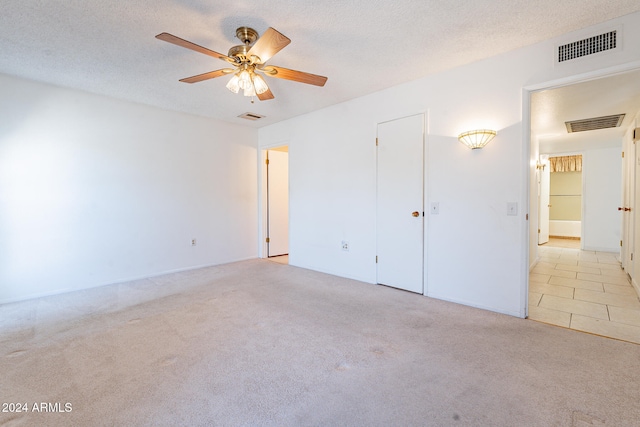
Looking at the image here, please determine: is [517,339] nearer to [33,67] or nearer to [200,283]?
[200,283]

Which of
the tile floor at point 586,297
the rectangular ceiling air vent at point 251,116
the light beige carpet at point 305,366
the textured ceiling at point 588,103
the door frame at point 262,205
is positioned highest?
the rectangular ceiling air vent at point 251,116

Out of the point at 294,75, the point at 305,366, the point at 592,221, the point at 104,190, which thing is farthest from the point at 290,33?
the point at 592,221

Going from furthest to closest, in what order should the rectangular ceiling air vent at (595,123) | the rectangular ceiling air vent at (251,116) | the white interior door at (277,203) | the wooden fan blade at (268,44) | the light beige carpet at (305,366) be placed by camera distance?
the white interior door at (277,203) → the rectangular ceiling air vent at (251,116) → the rectangular ceiling air vent at (595,123) → the wooden fan blade at (268,44) → the light beige carpet at (305,366)

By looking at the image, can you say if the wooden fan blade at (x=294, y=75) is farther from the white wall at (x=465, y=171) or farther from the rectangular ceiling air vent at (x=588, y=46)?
the rectangular ceiling air vent at (x=588, y=46)

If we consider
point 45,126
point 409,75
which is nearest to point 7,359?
point 45,126

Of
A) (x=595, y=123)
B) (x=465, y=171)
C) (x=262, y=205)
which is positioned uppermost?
(x=595, y=123)

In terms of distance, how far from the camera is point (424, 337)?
2289mm

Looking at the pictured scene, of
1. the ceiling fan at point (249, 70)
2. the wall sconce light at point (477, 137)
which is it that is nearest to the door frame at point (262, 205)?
the ceiling fan at point (249, 70)

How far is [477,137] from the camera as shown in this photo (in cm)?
278

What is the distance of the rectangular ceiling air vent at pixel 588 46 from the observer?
225 centimetres

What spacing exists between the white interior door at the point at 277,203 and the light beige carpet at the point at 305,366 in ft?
8.79

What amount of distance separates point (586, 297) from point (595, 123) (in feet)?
9.21

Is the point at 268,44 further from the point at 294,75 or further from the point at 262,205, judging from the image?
the point at 262,205

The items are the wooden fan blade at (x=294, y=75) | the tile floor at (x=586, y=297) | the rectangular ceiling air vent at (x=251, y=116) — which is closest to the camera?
the wooden fan blade at (x=294, y=75)
